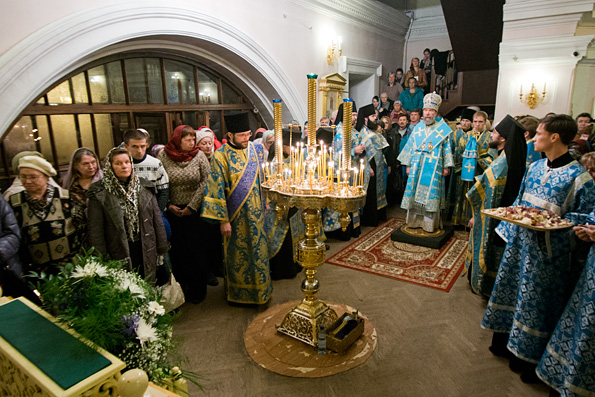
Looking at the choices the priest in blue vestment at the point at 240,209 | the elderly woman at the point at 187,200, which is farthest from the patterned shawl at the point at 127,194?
the elderly woman at the point at 187,200

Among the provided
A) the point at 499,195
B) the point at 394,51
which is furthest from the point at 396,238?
the point at 394,51

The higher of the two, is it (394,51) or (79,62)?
(394,51)

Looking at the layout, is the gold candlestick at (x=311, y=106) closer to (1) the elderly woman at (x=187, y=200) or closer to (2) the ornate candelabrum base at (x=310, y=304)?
(2) the ornate candelabrum base at (x=310, y=304)

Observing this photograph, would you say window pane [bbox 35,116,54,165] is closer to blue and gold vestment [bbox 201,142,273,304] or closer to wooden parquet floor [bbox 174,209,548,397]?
blue and gold vestment [bbox 201,142,273,304]

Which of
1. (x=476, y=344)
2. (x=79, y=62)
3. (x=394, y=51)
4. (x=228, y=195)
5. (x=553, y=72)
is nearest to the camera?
(x=476, y=344)

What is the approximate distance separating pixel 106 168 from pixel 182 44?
2.95 metres

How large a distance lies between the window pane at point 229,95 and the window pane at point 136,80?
1.51 metres

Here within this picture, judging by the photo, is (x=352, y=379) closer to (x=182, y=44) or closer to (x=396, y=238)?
(x=396, y=238)

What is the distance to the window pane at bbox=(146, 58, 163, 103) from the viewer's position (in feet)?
16.5

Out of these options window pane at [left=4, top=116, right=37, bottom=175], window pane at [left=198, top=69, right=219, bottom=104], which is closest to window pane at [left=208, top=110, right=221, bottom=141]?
window pane at [left=198, top=69, right=219, bottom=104]

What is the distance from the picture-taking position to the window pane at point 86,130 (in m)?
4.34

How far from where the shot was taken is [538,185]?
267 centimetres

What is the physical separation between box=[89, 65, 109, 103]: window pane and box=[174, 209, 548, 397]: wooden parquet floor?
8.51 feet

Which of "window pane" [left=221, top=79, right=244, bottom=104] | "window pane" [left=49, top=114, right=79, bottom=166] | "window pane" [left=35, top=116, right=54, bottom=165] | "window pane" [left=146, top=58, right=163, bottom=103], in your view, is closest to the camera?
"window pane" [left=35, top=116, right=54, bottom=165]
